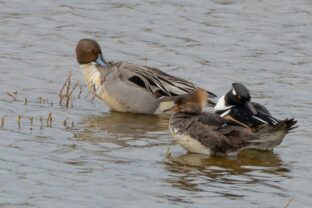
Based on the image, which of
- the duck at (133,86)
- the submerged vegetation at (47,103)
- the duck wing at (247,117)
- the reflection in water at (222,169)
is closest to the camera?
the reflection in water at (222,169)

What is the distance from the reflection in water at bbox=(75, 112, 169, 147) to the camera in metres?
10.1

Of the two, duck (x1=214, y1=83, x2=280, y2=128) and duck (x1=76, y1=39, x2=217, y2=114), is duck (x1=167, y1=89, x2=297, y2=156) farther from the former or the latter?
duck (x1=76, y1=39, x2=217, y2=114)

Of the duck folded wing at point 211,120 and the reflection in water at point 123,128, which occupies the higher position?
the duck folded wing at point 211,120

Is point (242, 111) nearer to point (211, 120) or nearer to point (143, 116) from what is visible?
point (211, 120)

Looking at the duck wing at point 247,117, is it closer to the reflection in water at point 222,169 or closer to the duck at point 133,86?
the reflection in water at point 222,169

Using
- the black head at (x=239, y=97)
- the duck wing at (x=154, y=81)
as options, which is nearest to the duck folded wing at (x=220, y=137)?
the black head at (x=239, y=97)

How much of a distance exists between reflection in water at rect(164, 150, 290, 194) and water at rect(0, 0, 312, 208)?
1cm

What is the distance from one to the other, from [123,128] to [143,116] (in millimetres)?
873

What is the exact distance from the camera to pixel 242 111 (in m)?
9.99

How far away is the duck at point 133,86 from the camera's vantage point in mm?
11609

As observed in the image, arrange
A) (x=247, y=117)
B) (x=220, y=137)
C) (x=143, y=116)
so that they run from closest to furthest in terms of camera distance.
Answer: (x=220, y=137) < (x=247, y=117) < (x=143, y=116)

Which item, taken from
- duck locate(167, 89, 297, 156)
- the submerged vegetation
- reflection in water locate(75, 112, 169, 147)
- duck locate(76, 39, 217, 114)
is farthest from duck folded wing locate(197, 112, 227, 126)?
duck locate(76, 39, 217, 114)

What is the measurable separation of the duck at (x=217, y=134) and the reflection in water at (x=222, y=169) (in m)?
0.10

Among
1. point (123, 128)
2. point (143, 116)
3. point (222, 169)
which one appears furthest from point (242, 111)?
point (143, 116)
